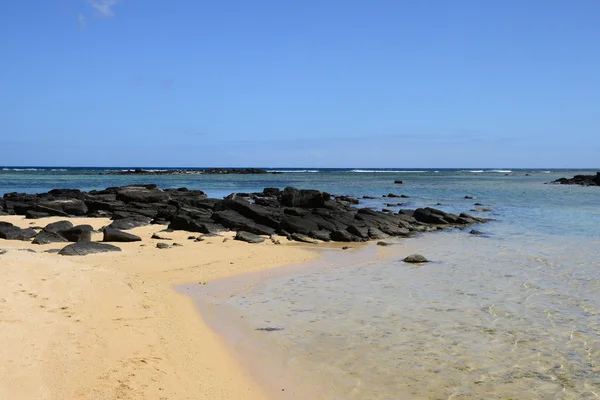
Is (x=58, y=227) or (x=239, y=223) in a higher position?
(x=58, y=227)

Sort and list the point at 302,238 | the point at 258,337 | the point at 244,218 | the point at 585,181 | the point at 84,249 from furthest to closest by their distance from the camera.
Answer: the point at 585,181 → the point at 244,218 → the point at 302,238 → the point at 84,249 → the point at 258,337

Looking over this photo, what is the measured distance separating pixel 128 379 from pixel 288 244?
13719mm

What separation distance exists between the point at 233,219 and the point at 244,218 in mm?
667

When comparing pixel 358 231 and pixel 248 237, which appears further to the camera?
pixel 358 231

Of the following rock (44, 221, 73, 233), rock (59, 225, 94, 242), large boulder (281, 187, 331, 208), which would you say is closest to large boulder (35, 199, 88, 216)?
rock (44, 221, 73, 233)

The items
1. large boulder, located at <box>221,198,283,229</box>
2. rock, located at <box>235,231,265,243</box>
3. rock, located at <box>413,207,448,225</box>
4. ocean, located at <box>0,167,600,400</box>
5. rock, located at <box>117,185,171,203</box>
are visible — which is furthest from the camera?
rock, located at <box>117,185,171,203</box>

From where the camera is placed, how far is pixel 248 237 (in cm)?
1991

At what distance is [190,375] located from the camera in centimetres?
687

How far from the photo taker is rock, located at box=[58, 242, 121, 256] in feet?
48.9

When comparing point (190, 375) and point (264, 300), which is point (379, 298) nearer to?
point (264, 300)

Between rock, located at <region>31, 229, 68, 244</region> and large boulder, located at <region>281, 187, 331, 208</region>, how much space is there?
14246mm

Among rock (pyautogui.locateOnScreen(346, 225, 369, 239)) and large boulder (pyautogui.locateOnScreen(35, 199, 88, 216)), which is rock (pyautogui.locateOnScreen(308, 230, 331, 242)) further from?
large boulder (pyautogui.locateOnScreen(35, 199, 88, 216))

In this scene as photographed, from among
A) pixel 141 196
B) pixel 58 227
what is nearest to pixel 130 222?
pixel 58 227

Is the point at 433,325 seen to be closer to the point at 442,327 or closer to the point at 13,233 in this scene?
the point at 442,327
